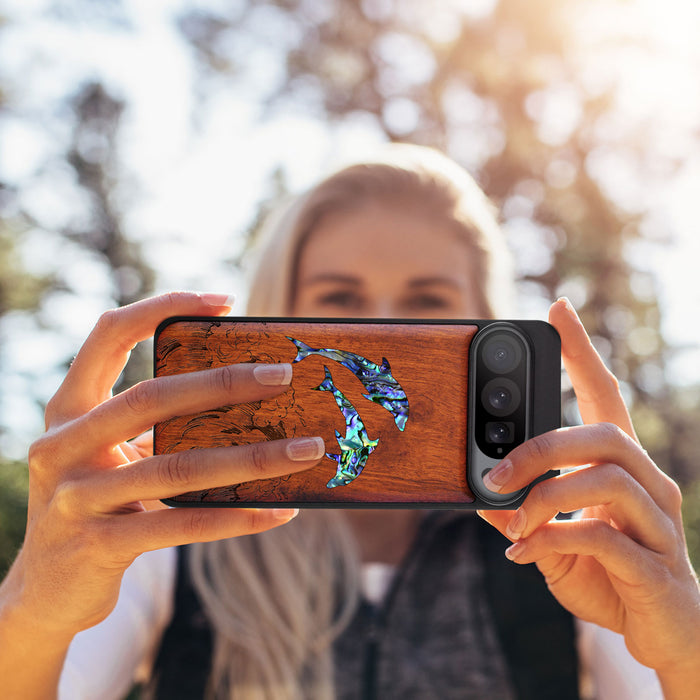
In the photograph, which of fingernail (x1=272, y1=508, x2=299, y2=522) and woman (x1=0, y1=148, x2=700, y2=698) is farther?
fingernail (x1=272, y1=508, x2=299, y2=522)

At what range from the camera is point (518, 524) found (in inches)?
51.2

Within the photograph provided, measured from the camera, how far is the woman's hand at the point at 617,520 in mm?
1280

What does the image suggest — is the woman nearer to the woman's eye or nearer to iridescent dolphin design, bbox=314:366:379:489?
iridescent dolphin design, bbox=314:366:379:489

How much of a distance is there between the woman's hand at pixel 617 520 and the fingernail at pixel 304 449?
0.39 meters

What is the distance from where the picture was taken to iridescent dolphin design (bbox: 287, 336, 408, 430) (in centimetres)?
146

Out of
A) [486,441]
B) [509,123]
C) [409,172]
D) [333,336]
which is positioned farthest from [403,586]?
[509,123]

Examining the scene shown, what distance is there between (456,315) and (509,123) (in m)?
7.41

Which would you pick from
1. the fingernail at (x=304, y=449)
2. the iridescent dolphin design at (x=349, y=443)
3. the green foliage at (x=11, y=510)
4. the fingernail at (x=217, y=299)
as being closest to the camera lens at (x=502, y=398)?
the iridescent dolphin design at (x=349, y=443)

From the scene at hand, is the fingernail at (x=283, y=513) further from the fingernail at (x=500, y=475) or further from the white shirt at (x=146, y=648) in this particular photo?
the white shirt at (x=146, y=648)

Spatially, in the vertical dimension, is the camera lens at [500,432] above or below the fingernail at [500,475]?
above

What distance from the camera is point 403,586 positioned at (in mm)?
2398

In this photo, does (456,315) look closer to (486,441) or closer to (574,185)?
(486,441)

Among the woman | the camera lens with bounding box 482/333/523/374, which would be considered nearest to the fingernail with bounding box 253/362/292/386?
the woman

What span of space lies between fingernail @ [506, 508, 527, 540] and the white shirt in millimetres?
920
